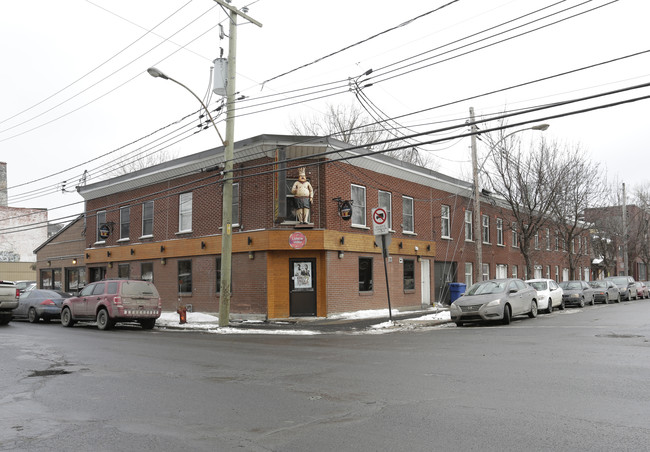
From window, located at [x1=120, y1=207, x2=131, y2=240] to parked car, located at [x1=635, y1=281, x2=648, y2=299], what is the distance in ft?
111

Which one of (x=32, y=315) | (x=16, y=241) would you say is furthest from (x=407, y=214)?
(x=16, y=241)

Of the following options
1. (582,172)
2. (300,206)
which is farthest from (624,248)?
(300,206)

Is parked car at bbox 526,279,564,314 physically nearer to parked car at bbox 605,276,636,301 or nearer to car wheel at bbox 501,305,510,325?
car wheel at bbox 501,305,510,325

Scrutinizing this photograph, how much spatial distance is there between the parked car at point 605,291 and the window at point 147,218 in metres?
24.7

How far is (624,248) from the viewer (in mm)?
45875

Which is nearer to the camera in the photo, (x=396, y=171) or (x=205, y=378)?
(x=205, y=378)

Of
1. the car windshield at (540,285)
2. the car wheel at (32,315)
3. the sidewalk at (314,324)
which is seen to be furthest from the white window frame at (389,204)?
the car wheel at (32,315)

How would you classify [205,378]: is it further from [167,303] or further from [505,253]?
[505,253]

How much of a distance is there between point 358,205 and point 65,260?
20041mm

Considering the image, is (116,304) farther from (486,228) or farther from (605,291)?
(605,291)

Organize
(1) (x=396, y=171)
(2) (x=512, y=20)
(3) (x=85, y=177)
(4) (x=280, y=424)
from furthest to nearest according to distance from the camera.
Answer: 1. (3) (x=85, y=177)
2. (1) (x=396, y=171)
3. (2) (x=512, y=20)
4. (4) (x=280, y=424)

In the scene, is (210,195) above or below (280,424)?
above

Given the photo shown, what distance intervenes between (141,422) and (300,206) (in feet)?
49.6

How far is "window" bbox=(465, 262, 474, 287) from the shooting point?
1203 inches
